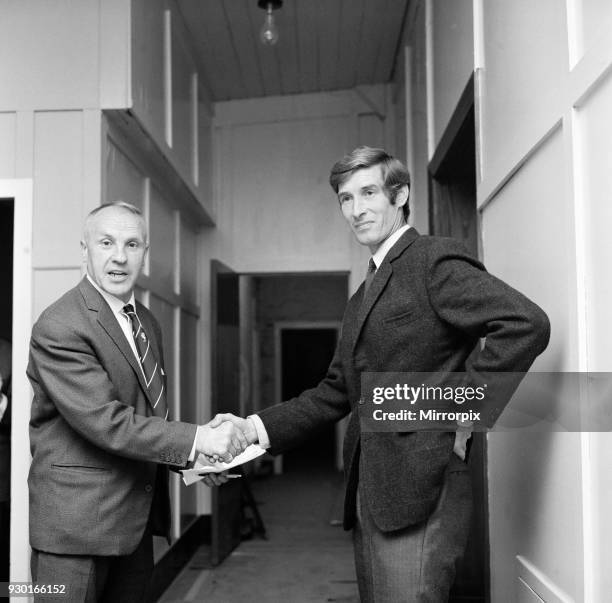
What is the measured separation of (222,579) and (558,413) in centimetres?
323

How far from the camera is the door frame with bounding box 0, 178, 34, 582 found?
269 centimetres

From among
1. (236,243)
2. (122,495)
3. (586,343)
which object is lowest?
(122,495)

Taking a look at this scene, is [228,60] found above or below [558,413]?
above

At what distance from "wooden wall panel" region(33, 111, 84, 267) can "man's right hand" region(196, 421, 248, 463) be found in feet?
3.62

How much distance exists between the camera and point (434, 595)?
1537 mm

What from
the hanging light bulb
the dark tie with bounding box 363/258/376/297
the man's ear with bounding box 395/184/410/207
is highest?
the hanging light bulb

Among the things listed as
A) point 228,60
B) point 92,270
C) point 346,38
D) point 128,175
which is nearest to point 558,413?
point 92,270

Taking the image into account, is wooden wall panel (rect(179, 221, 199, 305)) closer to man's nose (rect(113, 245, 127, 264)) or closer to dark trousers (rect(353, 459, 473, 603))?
man's nose (rect(113, 245, 127, 264))

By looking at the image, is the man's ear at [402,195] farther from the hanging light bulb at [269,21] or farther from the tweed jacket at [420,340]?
the hanging light bulb at [269,21]

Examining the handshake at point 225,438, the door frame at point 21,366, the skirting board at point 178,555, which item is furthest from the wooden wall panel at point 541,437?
the skirting board at point 178,555

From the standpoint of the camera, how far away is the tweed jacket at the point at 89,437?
1825 mm

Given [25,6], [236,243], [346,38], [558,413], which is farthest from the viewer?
[236,243]

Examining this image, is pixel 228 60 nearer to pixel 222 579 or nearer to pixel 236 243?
pixel 236 243

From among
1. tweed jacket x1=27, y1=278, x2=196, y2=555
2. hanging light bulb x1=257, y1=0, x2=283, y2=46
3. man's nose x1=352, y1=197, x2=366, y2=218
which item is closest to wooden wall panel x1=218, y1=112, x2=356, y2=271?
hanging light bulb x1=257, y1=0, x2=283, y2=46
